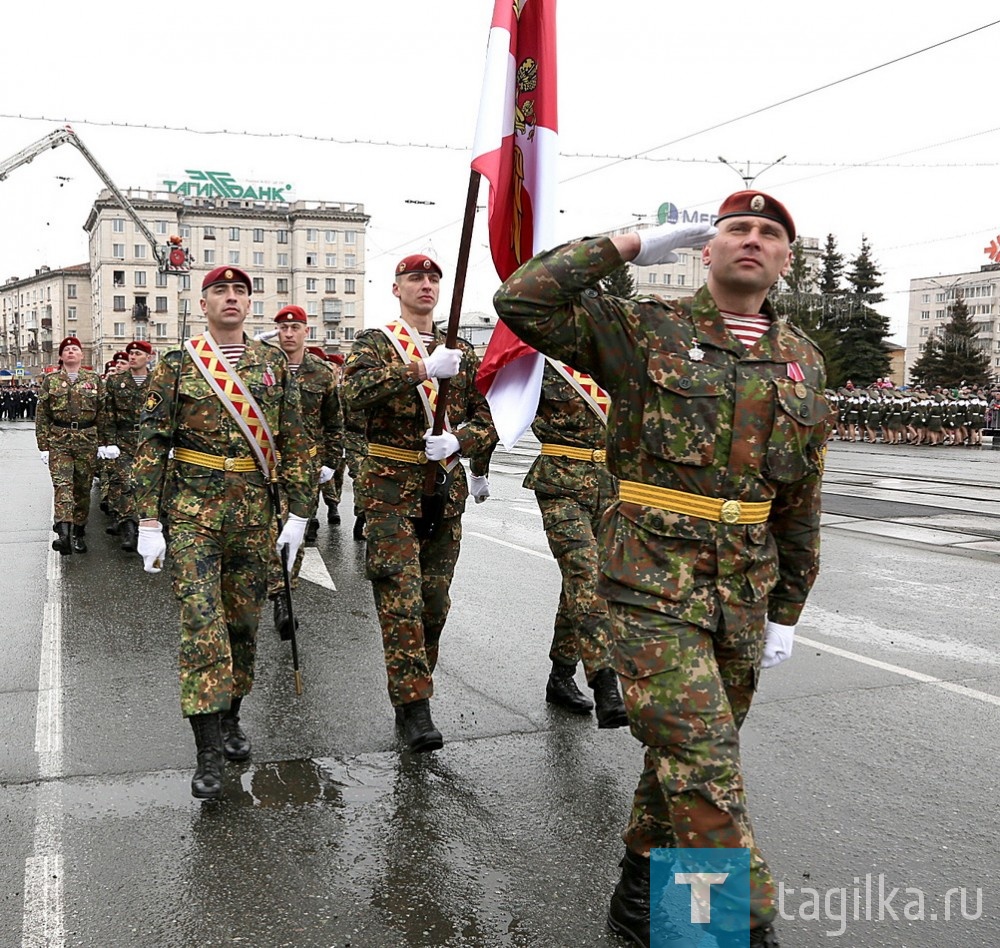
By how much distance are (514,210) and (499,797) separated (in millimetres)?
2431

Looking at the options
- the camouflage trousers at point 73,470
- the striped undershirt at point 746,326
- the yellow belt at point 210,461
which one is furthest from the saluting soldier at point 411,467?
the camouflage trousers at point 73,470

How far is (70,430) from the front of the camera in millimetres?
11570

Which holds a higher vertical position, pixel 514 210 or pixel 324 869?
pixel 514 210

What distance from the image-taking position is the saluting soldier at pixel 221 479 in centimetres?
459

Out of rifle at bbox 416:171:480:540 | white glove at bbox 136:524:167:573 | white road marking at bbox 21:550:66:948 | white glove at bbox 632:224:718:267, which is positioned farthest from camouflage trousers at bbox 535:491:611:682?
white road marking at bbox 21:550:66:948

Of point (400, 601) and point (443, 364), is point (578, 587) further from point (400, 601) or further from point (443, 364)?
point (443, 364)

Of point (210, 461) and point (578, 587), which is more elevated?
point (210, 461)

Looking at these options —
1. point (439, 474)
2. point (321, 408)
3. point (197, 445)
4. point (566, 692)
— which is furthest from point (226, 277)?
point (321, 408)

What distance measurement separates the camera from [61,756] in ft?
15.7

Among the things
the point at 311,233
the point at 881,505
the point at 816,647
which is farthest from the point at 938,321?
the point at 816,647

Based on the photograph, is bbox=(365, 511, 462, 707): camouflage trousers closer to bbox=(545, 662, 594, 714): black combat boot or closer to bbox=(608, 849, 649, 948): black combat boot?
bbox=(545, 662, 594, 714): black combat boot

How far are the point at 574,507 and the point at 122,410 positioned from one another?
847 cm

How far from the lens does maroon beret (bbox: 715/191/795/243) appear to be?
3.15 m

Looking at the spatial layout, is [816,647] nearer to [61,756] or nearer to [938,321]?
[61,756]
